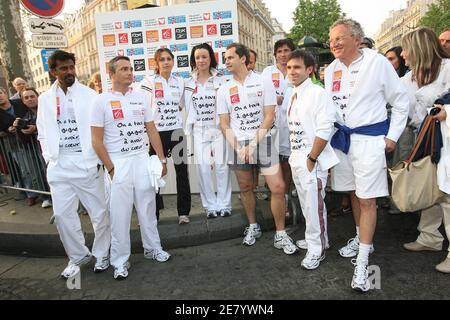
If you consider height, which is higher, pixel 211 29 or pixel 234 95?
pixel 211 29

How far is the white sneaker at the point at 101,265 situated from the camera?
3.58 meters

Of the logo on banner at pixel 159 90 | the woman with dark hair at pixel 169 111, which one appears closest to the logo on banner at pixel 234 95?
the woman with dark hair at pixel 169 111

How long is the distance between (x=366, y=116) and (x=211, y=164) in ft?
6.84

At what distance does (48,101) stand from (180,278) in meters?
2.18

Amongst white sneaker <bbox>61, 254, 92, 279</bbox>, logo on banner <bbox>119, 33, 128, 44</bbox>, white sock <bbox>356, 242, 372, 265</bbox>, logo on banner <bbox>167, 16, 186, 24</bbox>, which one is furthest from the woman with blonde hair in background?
logo on banner <bbox>119, 33, 128, 44</bbox>

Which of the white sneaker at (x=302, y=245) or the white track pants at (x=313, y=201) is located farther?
the white sneaker at (x=302, y=245)

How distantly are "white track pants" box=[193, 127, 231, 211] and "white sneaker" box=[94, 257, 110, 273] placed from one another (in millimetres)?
1441

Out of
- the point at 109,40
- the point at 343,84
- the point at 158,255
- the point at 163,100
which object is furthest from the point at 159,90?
the point at 343,84

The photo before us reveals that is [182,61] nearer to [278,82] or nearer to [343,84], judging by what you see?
[278,82]

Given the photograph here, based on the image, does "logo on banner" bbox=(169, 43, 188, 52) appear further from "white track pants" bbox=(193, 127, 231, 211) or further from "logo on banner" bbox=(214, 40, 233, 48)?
"white track pants" bbox=(193, 127, 231, 211)

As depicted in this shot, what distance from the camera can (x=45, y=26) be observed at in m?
5.33

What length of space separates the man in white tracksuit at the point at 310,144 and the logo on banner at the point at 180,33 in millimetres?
2394

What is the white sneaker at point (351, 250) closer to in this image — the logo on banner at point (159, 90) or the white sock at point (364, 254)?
the white sock at point (364, 254)
